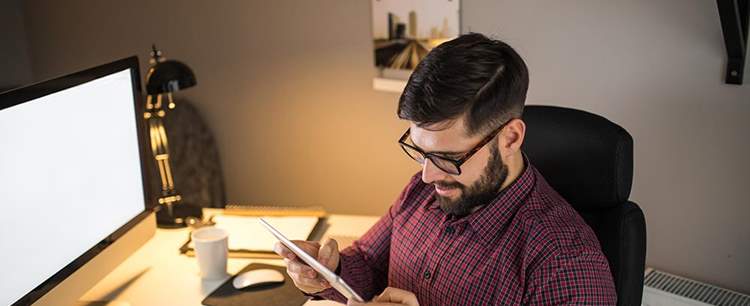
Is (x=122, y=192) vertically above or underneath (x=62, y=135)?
underneath

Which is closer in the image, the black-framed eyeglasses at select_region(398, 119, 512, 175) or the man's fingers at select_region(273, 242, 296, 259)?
the black-framed eyeglasses at select_region(398, 119, 512, 175)

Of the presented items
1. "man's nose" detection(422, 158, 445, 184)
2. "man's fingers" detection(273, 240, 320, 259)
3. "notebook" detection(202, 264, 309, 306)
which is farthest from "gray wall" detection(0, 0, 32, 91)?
"man's nose" detection(422, 158, 445, 184)

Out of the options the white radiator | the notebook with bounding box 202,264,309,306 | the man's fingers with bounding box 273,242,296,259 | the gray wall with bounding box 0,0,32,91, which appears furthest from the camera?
the gray wall with bounding box 0,0,32,91

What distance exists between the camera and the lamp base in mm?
2041

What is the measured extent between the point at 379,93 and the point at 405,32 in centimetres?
21

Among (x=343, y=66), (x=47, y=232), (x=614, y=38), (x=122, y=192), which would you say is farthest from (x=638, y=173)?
(x=47, y=232)

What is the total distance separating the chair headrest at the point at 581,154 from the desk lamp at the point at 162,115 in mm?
871

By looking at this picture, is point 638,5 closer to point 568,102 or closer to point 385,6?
point 568,102

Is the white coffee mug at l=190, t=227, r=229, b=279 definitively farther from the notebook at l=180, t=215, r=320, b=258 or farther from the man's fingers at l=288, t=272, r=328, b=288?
the man's fingers at l=288, t=272, r=328, b=288

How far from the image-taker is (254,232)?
76.5 inches

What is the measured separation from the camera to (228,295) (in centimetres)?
165

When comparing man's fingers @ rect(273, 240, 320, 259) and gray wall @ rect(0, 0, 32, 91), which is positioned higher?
gray wall @ rect(0, 0, 32, 91)

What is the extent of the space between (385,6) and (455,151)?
35.8 inches

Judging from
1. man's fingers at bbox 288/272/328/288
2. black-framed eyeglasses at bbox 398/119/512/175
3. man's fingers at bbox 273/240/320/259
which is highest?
black-framed eyeglasses at bbox 398/119/512/175
